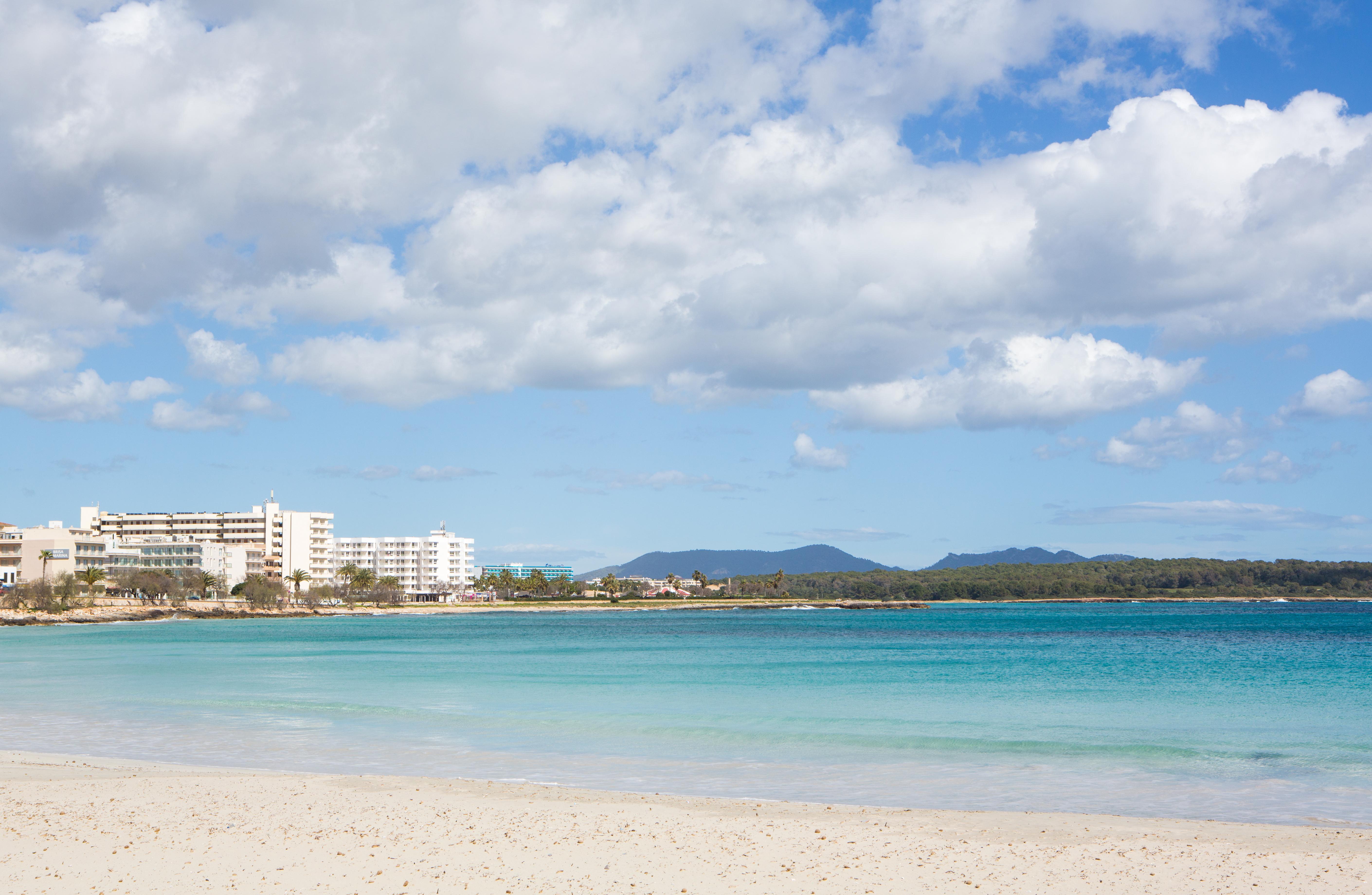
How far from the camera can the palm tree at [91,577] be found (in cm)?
12431

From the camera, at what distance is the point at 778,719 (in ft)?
84.3

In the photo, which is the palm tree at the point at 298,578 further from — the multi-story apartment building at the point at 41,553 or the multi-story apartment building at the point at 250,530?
the multi-story apartment building at the point at 41,553

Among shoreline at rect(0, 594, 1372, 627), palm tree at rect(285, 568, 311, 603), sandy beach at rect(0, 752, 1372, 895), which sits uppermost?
sandy beach at rect(0, 752, 1372, 895)

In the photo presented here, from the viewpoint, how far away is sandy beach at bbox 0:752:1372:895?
Result: 987 cm

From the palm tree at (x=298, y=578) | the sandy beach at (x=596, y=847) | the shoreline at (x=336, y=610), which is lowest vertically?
A: the shoreline at (x=336, y=610)

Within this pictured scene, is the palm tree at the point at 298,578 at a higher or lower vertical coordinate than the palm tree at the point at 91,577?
lower

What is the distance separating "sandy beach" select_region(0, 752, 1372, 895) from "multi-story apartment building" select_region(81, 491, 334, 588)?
610ft

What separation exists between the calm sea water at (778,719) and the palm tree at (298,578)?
333 feet

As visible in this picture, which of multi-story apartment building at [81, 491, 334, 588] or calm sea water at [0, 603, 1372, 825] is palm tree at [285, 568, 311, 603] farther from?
calm sea water at [0, 603, 1372, 825]

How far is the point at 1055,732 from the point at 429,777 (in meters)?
13.8

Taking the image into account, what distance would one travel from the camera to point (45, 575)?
459 feet

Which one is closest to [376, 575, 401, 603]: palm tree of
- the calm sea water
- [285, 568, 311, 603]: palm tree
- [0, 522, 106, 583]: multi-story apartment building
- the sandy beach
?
[285, 568, 311, 603]: palm tree

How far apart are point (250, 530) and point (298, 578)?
96.9 ft

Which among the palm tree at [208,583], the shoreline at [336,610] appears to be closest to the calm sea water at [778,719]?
the shoreline at [336,610]
